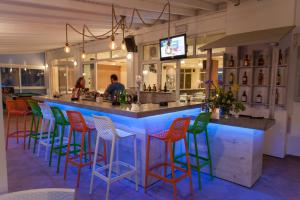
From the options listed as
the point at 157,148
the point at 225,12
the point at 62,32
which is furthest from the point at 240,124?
the point at 62,32

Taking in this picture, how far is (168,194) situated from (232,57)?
3.22 meters

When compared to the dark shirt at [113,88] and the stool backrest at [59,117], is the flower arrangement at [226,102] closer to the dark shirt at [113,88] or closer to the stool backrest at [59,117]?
the dark shirt at [113,88]

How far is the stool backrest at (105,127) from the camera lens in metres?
2.50

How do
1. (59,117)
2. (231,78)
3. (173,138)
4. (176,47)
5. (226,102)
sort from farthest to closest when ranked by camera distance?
1. (176,47)
2. (231,78)
3. (59,117)
4. (226,102)
5. (173,138)

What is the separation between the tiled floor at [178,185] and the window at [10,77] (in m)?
8.79

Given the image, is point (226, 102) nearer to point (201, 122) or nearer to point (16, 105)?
point (201, 122)

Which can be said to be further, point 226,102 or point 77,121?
point 226,102

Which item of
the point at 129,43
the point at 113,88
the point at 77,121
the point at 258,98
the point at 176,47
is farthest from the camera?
the point at 129,43

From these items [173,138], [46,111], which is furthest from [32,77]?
[173,138]

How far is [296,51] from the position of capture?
391 centimetres

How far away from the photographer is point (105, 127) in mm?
2582

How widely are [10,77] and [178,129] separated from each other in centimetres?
1129

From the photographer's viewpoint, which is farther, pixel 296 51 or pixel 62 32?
pixel 62 32

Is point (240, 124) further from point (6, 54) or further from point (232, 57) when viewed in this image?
point (6, 54)
